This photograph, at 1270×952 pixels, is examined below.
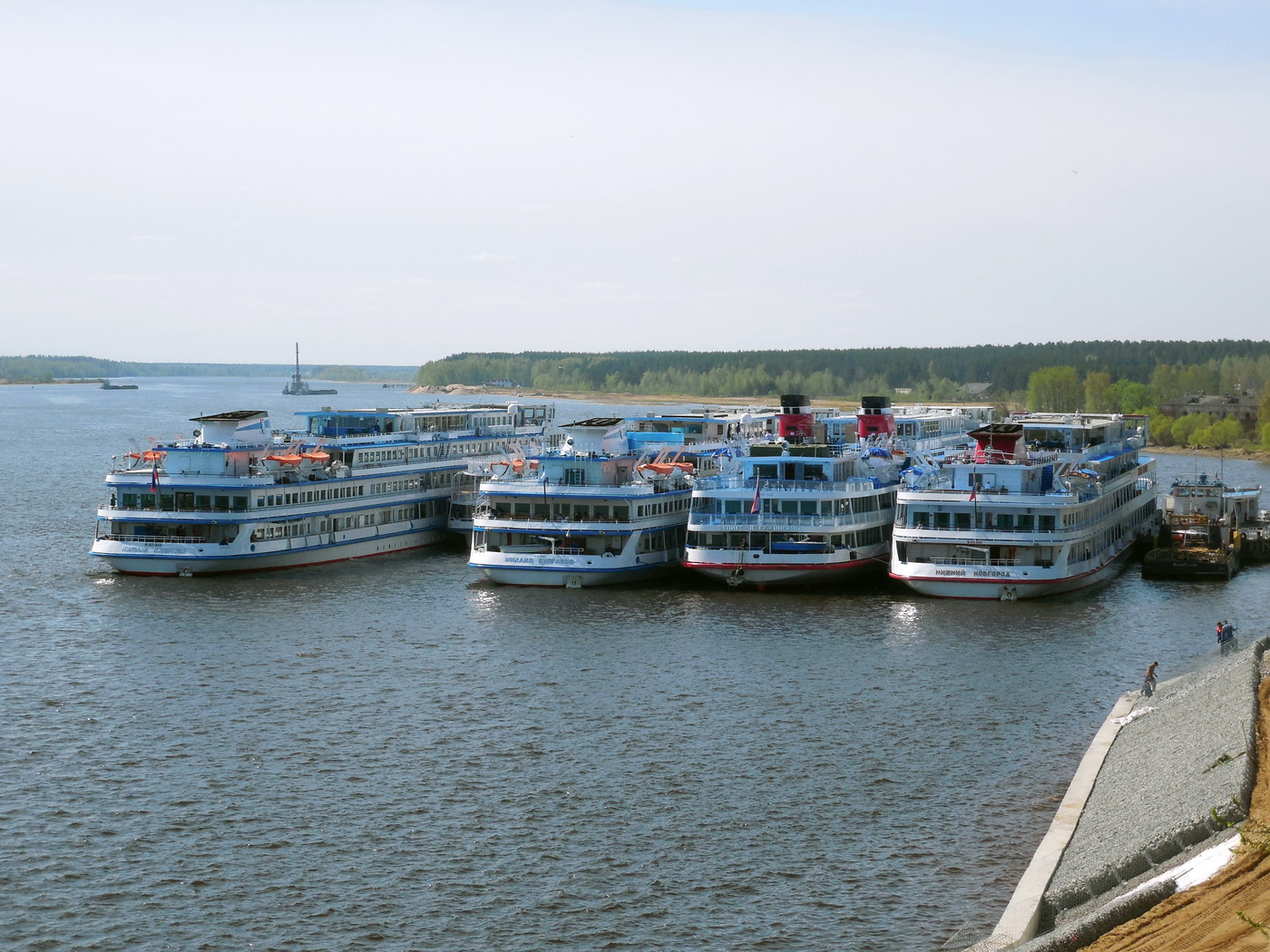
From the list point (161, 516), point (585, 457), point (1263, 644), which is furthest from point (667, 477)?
point (1263, 644)

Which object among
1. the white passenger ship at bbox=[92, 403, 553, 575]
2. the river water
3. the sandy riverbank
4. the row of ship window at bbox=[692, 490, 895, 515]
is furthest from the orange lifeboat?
the sandy riverbank

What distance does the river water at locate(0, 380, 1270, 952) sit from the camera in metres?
35.9

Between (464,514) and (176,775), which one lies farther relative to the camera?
(464,514)

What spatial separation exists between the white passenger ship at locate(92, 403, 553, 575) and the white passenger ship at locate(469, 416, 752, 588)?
12481 millimetres

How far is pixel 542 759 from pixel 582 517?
121 ft

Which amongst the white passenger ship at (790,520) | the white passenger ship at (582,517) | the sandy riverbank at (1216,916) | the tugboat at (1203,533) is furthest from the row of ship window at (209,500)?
the sandy riverbank at (1216,916)

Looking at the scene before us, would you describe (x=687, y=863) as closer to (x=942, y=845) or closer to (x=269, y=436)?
(x=942, y=845)

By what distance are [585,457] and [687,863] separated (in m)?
48.0

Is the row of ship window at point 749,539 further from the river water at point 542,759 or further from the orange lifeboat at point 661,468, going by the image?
the orange lifeboat at point 661,468

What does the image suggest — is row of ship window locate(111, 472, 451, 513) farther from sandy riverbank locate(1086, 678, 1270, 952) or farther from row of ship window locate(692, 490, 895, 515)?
sandy riverbank locate(1086, 678, 1270, 952)

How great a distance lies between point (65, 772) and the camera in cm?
4650

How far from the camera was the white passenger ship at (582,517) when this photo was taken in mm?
82375

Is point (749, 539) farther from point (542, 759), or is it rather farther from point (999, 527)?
point (542, 759)

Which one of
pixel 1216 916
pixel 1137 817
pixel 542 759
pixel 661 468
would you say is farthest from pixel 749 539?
pixel 1216 916
